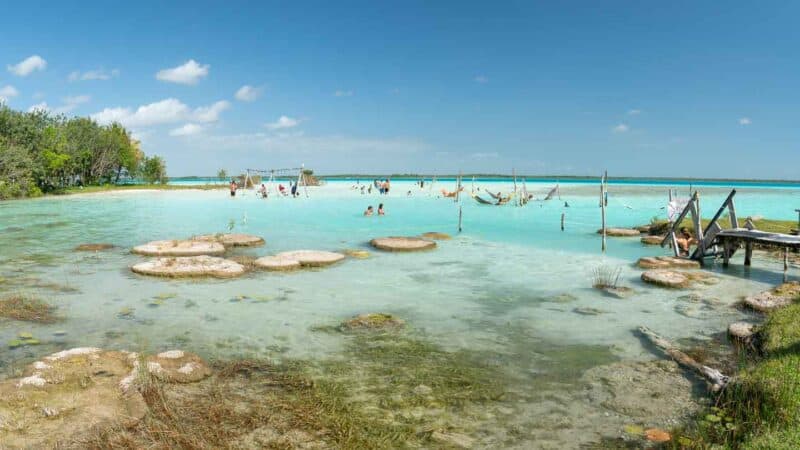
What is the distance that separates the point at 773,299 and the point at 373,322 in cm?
864

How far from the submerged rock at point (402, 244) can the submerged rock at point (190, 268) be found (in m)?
6.54

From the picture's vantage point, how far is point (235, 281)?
540 inches

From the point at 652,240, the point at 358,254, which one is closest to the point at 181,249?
the point at 358,254

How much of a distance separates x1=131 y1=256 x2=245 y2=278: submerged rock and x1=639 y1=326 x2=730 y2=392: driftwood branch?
10307 millimetres

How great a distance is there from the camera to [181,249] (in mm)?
17703

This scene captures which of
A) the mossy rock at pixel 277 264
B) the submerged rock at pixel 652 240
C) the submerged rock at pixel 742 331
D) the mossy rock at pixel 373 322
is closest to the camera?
the submerged rock at pixel 742 331

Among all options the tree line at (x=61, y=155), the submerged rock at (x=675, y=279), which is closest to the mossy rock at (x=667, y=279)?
the submerged rock at (x=675, y=279)

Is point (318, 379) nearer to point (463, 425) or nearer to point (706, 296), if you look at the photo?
point (463, 425)

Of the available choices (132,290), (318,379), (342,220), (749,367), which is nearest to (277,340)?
(318,379)

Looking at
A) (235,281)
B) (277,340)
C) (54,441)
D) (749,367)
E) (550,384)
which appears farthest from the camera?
(235,281)

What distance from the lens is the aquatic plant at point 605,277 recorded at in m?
13.7

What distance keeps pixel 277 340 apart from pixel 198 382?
2.17 m

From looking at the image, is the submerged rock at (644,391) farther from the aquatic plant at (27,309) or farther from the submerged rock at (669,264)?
the aquatic plant at (27,309)

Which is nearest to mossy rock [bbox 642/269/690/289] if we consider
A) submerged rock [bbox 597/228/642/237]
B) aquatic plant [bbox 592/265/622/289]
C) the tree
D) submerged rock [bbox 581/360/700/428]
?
aquatic plant [bbox 592/265/622/289]
